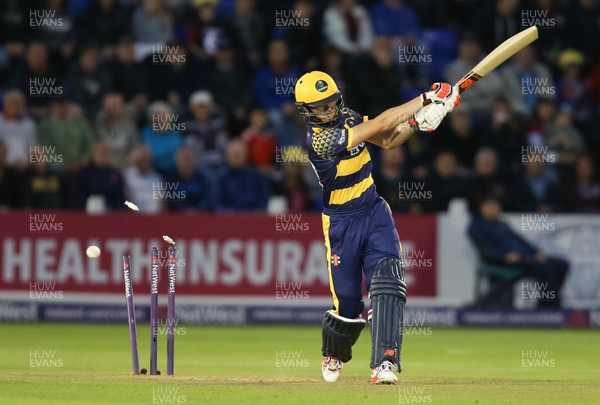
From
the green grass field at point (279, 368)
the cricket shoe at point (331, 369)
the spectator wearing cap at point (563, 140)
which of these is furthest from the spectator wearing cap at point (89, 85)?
the cricket shoe at point (331, 369)

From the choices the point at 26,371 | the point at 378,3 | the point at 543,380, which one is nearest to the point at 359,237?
the point at 543,380

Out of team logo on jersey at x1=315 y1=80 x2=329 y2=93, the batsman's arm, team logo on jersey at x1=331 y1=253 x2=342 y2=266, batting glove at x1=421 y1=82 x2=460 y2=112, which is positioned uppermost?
team logo on jersey at x1=315 y1=80 x2=329 y2=93

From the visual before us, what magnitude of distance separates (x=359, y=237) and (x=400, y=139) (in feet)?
2.94

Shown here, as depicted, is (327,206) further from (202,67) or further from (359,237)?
(202,67)

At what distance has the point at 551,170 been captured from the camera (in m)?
20.3

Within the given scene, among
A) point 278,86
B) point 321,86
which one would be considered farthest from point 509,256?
point 321,86

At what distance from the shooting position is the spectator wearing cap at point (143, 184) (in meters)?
19.0

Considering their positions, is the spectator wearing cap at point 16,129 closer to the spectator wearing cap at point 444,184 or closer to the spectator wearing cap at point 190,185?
the spectator wearing cap at point 190,185

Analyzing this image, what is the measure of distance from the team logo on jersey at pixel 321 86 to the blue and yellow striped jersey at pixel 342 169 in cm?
31

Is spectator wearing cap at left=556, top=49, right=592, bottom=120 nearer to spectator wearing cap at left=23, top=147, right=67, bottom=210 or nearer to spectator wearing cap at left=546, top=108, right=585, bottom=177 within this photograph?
spectator wearing cap at left=546, top=108, right=585, bottom=177

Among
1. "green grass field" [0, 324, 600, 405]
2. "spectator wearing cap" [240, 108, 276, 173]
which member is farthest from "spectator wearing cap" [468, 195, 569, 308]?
"spectator wearing cap" [240, 108, 276, 173]

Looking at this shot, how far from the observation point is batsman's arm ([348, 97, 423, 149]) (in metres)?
10.5

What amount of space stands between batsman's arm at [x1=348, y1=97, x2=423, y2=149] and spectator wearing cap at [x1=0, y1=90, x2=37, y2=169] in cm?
943

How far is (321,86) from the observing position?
10.8 metres
